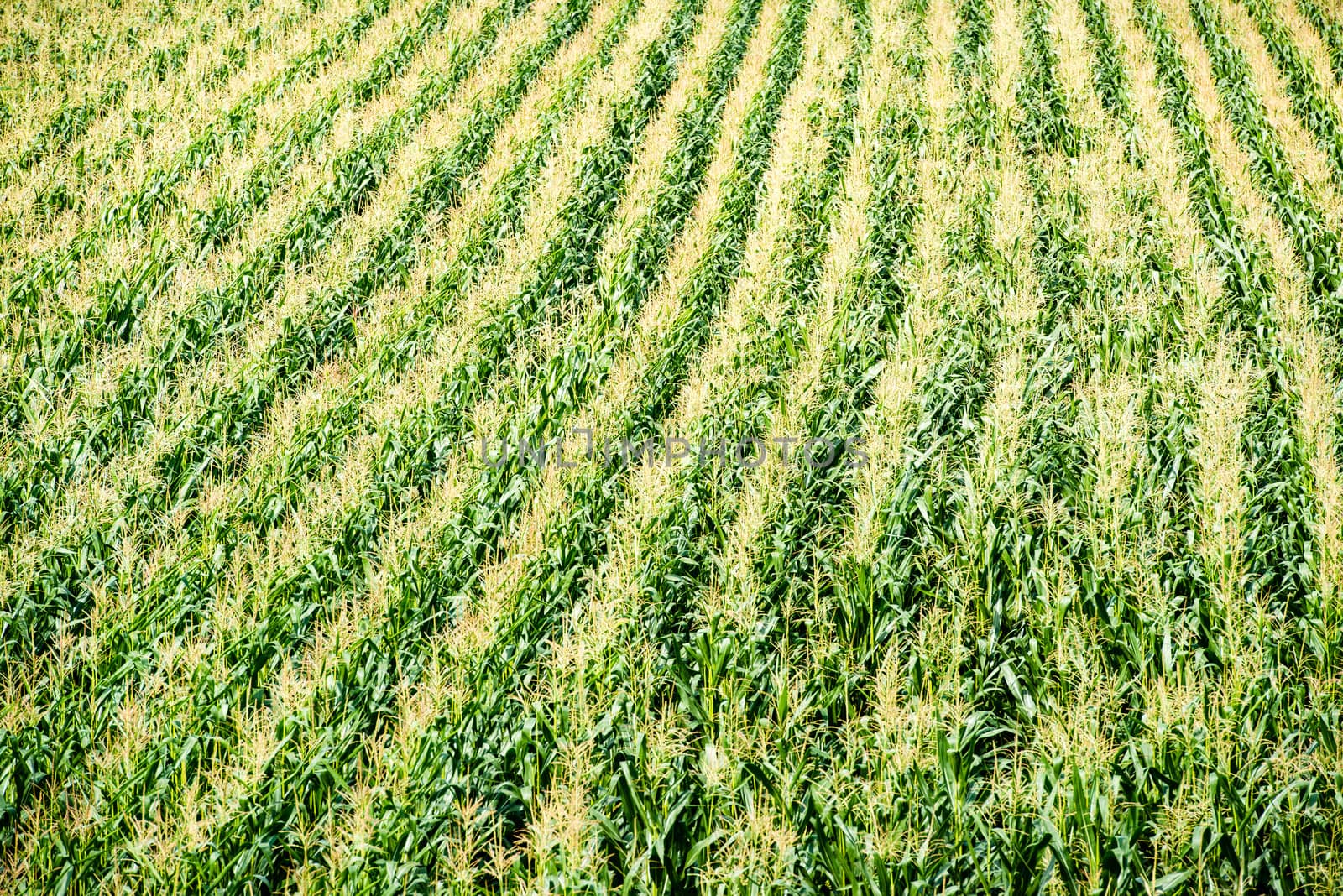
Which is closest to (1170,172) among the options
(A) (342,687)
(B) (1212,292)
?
(B) (1212,292)

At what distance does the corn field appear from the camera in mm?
3715

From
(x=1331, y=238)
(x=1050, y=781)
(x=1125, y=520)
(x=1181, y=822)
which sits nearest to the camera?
(x=1181, y=822)

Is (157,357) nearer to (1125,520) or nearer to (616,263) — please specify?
(616,263)

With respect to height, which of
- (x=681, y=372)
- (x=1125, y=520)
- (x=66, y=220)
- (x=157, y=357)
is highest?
(x=66, y=220)

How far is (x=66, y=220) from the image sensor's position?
336 inches

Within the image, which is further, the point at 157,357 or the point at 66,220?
the point at 66,220

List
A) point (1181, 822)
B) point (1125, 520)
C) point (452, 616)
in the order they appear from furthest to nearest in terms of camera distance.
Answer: point (1125, 520)
point (452, 616)
point (1181, 822)

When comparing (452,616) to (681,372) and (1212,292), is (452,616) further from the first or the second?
(1212,292)

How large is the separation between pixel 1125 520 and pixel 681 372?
2968 mm

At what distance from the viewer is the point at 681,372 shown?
22.2 feet

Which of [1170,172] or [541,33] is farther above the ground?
[541,33]

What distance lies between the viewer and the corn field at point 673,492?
3.71 metres

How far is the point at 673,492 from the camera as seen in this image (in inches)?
217

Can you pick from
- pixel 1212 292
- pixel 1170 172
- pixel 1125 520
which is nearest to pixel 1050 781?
pixel 1125 520
